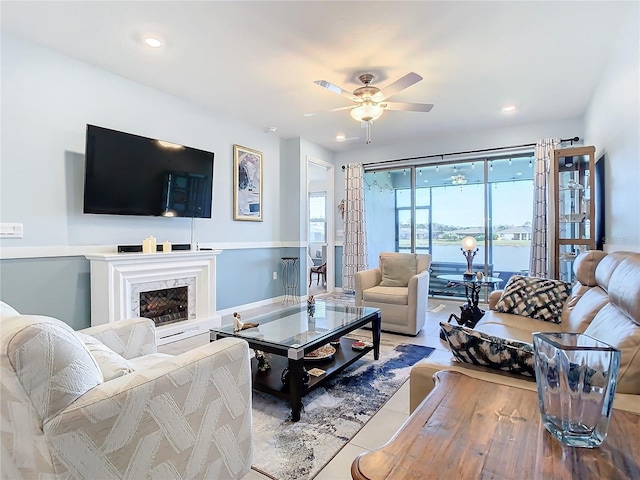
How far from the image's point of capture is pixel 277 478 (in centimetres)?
158

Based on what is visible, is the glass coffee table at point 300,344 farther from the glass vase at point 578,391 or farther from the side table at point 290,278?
the side table at point 290,278

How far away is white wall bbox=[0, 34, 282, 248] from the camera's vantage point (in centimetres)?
279

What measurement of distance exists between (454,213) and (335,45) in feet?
13.5

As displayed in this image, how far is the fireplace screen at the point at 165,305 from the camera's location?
11.6ft

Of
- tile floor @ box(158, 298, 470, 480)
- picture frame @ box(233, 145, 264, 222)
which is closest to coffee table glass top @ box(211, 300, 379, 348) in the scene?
tile floor @ box(158, 298, 470, 480)

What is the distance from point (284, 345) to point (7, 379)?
1.37 meters

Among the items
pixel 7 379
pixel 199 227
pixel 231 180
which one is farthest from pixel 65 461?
pixel 231 180

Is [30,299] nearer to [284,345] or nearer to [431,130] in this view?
[284,345]

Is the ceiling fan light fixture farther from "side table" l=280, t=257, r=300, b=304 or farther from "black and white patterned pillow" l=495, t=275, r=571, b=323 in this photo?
"side table" l=280, t=257, r=300, b=304

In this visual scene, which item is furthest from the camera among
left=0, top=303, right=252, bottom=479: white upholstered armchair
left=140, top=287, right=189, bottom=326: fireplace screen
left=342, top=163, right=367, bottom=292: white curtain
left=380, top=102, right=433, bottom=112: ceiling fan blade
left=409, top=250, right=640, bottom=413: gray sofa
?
left=342, top=163, right=367, bottom=292: white curtain

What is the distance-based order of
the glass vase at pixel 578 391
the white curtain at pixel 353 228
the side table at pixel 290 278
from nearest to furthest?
the glass vase at pixel 578 391
the side table at pixel 290 278
the white curtain at pixel 353 228

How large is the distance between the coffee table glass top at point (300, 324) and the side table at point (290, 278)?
7.54ft

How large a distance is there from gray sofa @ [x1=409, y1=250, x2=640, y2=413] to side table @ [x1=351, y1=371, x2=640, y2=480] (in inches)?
13.2

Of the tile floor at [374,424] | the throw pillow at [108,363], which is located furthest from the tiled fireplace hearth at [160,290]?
the throw pillow at [108,363]
